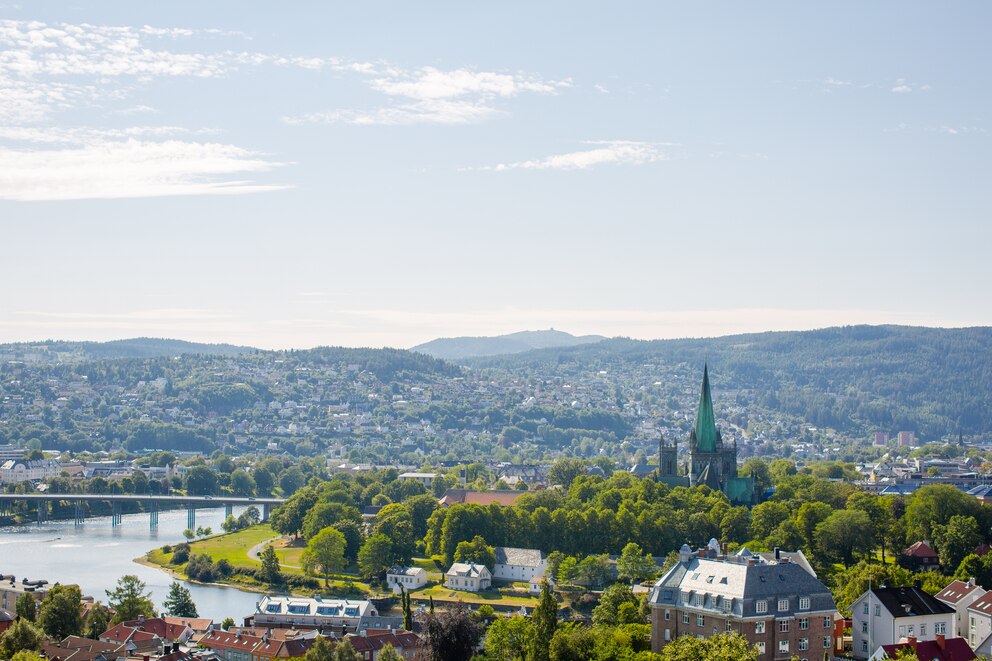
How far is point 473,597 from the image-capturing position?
8319cm

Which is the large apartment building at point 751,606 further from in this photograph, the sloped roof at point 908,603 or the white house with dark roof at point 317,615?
the white house with dark roof at point 317,615

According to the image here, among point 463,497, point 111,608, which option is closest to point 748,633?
point 111,608

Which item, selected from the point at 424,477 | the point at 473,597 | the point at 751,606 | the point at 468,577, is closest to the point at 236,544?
the point at 468,577

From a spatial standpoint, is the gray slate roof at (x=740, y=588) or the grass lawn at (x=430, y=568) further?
the grass lawn at (x=430, y=568)

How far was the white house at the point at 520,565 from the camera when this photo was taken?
8812cm

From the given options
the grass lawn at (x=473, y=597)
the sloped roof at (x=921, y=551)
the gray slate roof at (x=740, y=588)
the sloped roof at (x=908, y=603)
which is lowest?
the grass lawn at (x=473, y=597)

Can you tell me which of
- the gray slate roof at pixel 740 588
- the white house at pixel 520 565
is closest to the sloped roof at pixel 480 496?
the white house at pixel 520 565

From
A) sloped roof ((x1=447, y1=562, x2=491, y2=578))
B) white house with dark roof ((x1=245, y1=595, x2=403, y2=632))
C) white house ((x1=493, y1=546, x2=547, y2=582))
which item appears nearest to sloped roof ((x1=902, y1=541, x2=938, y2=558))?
white house ((x1=493, y1=546, x2=547, y2=582))

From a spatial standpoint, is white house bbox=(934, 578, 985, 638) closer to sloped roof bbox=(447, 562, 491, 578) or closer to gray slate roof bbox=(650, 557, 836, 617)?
gray slate roof bbox=(650, 557, 836, 617)

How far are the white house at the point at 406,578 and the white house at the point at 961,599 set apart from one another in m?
34.8

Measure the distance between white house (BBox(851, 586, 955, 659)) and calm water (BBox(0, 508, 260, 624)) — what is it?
33.7m

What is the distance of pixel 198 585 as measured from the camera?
91875mm

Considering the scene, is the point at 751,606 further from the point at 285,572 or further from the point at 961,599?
the point at 285,572

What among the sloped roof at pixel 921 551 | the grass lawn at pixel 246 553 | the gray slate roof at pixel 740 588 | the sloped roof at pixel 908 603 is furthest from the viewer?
the grass lawn at pixel 246 553
